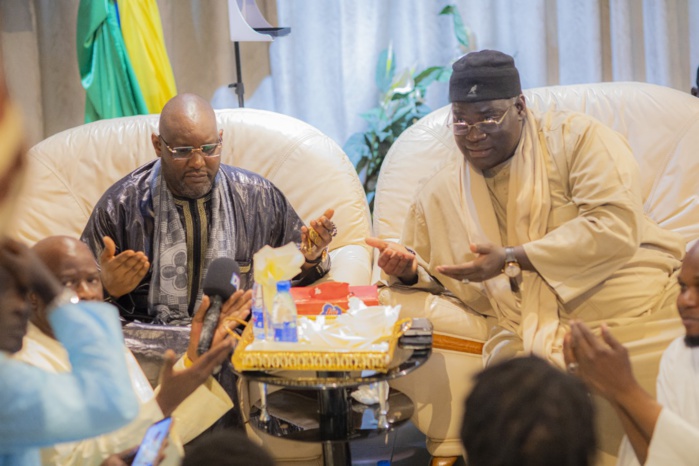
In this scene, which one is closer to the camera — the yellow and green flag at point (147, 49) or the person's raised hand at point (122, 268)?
the person's raised hand at point (122, 268)

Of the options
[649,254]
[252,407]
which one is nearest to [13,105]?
[252,407]

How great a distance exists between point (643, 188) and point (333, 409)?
1.86m

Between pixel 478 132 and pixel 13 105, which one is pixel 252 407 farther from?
pixel 13 105

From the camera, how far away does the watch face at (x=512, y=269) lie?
337 cm

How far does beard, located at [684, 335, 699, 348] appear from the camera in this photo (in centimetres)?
245

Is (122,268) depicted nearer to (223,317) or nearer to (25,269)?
(223,317)

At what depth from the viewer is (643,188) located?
409cm

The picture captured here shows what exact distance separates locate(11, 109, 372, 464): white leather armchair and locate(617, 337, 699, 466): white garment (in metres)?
1.87

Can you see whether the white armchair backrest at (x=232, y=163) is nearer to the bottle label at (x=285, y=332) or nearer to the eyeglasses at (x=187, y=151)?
the eyeglasses at (x=187, y=151)

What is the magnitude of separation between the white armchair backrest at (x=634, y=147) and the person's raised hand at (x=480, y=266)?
0.67 meters

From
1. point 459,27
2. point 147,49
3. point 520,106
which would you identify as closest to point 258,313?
point 520,106

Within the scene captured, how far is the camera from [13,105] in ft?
4.17

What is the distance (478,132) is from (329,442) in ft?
4.40

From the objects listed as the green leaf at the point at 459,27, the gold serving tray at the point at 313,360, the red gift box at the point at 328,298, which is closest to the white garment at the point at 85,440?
the gold serving tray at the point at 313,360
